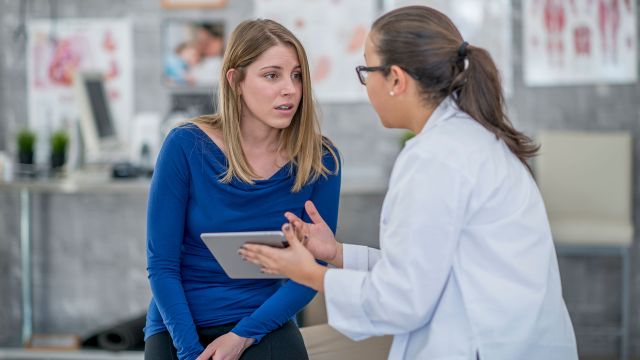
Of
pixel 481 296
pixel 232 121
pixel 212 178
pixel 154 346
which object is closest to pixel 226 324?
pixel 154 346

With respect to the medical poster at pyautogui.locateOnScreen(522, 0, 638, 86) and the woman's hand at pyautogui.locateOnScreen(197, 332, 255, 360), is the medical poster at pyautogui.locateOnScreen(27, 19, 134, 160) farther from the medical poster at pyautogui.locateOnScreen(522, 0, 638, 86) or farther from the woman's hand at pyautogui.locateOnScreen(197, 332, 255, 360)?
the woman's hand at pyautogui.locateOnScreen(197, 332, 255, 360)

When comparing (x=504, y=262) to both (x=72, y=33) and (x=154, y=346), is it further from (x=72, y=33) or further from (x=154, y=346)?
(x=72, y=33)

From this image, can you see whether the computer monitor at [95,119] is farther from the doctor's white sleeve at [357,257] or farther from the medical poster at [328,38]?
the doctor's white sleeve at [357,257]

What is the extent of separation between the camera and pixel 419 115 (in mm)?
1490

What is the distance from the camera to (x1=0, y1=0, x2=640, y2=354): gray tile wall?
13.1 feet

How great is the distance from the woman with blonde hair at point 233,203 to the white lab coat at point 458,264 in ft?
1.43

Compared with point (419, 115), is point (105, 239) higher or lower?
lower

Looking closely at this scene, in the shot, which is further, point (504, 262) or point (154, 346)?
point (154, 346)

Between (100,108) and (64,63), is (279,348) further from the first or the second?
(64,63)

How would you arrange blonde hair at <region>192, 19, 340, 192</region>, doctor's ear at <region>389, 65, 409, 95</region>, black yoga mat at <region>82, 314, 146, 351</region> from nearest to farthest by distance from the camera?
doctor's ear at <region>389, 65, 409, 95</region>, blonde hair at <region>192, 19, 340, 192</region>, black yoga mat at <region>82, 314, 146, 351</region>

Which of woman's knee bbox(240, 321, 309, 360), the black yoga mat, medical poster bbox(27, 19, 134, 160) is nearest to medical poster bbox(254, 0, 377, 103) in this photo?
medical poster bbox(27, 19, 134, 160)

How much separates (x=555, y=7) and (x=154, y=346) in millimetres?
2910

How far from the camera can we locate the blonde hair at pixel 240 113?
1.84m

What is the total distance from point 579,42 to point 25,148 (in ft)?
9.13
